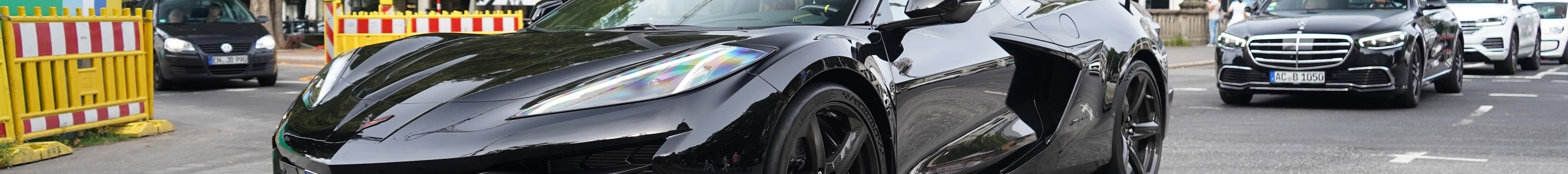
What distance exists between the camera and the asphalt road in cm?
630

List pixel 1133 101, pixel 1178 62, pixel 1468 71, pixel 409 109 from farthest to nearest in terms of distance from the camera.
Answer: pixel 1178 62 → pixel 1468 71 → pixel 1133 101 → pixel 409 109

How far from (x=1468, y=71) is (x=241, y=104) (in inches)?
458

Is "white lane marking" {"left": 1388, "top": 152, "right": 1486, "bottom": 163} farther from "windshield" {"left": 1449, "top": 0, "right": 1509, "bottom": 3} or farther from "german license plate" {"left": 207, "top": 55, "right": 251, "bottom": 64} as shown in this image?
"windshield" {"left": 1449, "top": 0, "right": 1509, "bottom": 3}

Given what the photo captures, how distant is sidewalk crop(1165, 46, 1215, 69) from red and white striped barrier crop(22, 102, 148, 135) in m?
12.1

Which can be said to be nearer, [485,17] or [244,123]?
[244,123]

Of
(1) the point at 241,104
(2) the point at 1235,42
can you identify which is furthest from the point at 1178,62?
(1) the point at 241,104

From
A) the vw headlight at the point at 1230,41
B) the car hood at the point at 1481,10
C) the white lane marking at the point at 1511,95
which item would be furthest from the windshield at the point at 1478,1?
the vw headlight at the point at 1230,41

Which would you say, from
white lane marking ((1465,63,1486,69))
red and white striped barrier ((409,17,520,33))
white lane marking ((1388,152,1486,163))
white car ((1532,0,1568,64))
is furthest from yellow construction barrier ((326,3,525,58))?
white car ((1532,0,1568,64))

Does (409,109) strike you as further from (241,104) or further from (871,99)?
(241,104)

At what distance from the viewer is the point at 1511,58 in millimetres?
15539

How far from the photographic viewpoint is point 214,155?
691cm

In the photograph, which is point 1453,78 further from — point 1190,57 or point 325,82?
point 325,82

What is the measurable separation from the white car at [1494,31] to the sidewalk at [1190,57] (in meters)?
3.11

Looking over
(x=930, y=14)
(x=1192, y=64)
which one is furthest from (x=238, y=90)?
(x=1192, y=64)
